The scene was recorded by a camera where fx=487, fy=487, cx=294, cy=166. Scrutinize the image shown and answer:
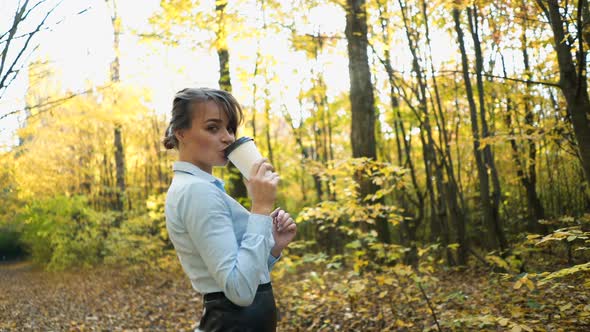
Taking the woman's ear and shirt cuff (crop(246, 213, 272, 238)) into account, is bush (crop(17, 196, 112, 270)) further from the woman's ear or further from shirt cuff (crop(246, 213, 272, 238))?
shirt cuff (crop(246, 213, 272, 238))

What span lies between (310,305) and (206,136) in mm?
4203

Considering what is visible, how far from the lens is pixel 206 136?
62.5 inches

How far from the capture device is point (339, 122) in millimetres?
12984

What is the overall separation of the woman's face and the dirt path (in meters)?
5.40

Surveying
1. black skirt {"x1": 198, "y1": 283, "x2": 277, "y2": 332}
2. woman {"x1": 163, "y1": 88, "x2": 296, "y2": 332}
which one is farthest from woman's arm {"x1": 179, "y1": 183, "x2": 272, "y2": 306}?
black skirt {"x1": 198, "y1": 283, "x2": 277, "y2": 332}

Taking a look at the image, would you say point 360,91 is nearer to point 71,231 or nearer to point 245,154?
point 245,154

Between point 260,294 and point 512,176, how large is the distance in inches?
376

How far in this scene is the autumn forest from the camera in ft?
15.7

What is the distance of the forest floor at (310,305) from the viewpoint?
4254mm

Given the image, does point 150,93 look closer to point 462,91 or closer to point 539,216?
point 462,91

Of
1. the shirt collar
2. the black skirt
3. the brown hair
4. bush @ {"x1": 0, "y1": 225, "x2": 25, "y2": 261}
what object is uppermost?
the brown hair

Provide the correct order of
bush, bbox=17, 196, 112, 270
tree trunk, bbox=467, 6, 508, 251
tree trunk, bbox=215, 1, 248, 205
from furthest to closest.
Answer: bush, bbox=17, 196, 112, 270 → tree trunk, bbox=215, 1, 248, 205 → tree trunk, bbox=467, 6, 508, 251

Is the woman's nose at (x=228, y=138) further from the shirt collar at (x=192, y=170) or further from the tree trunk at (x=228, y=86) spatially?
the tree trunk at (x=228, y=86)

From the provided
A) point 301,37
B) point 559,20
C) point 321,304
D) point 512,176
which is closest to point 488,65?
point 512,176
